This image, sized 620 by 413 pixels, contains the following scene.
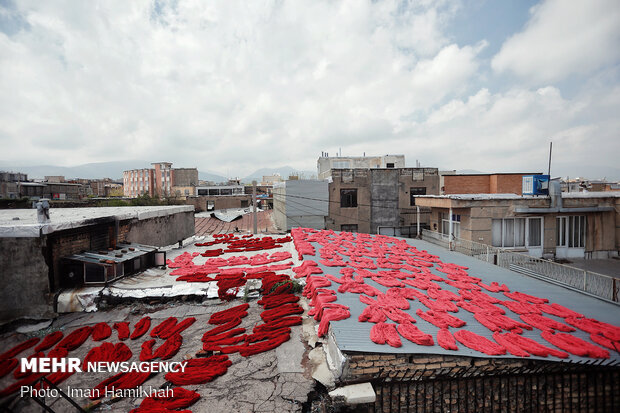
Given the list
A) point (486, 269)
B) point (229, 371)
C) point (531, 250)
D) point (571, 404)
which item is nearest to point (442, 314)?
point (571, 404)

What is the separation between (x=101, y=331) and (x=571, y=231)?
2585cm

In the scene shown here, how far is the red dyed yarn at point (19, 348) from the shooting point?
654 centimetres

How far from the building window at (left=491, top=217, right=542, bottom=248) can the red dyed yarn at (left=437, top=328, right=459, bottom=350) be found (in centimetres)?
1605

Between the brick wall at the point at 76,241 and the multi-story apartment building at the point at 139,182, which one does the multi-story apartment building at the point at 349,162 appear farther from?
the multi-story apartment building at the point at 139,182

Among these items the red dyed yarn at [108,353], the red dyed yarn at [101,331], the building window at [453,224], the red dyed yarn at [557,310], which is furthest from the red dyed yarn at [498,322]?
the building window at [453,224]

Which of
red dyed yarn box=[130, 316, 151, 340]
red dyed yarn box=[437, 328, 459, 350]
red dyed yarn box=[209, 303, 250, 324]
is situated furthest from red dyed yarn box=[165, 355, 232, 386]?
red dyed yarn box=[437, 328, 459, 350]

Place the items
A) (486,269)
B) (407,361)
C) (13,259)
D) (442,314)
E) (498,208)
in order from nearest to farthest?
(407,361) → (442,314) → (13,259) → (486,269) → (498,208)

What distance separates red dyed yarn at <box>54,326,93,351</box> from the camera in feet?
22.1

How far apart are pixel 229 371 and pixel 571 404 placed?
6.88 meters

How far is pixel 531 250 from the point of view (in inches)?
755

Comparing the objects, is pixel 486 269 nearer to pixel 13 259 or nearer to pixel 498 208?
pixel 498 208

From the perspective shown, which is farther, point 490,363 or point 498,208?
point 498,208

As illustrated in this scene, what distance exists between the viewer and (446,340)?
529cm

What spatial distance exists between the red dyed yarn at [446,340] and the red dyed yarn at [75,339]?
26.1 ft
